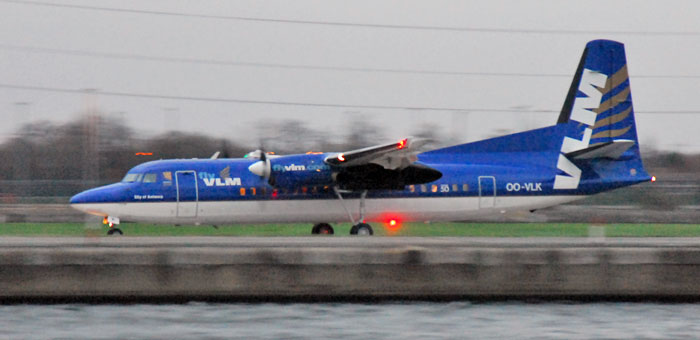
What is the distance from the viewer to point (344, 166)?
87.4ft

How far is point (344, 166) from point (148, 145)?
36790 millimetres

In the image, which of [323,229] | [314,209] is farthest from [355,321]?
[323,229]

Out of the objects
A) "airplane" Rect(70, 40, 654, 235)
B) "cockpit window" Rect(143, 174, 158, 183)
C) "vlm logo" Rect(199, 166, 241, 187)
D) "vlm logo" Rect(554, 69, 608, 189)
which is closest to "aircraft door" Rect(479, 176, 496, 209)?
"airplane" Rect(70, 40, 654, 235)

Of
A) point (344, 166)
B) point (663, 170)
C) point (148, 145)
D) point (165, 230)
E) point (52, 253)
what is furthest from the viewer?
point (663, 170)

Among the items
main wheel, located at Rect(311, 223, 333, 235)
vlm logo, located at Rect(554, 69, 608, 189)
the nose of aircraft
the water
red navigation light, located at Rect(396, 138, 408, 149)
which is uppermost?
vlm logo, located at Rect(554, 69, 608, 189)

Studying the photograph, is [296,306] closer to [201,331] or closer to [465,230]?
[201,331]

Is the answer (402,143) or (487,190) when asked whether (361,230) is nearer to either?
(402,143)

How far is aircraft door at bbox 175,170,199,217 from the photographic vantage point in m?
26.7

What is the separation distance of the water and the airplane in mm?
10216

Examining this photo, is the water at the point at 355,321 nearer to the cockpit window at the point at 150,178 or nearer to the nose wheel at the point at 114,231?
the nose wheel at the point at 114,231

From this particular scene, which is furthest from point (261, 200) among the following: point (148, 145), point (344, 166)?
point (148, 145)

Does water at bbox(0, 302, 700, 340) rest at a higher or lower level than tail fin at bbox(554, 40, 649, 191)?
lower

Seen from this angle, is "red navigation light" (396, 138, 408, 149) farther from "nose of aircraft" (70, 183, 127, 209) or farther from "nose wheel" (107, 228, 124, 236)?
"nose wheel" (107, 228, 124, 236)

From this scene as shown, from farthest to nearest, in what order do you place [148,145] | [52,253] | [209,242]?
1. [148,145]
2. [209,242]
3. [52,253]
